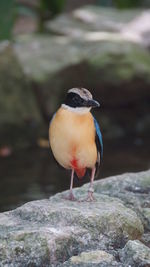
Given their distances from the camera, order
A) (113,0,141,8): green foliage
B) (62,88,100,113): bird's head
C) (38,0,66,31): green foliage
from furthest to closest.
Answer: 1. (113,0,141,8): green foliage
2. (38,0,66,31): green foliage
3. (62,88,100,113): bird's head

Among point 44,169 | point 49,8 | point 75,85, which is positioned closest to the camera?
point 44,169

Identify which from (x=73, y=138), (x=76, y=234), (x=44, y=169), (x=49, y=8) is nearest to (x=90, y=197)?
(x=73, y=138)

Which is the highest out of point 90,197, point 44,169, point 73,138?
point 73,138

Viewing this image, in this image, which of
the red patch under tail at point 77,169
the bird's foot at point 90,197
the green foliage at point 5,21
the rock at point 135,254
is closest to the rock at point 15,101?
the green foliage at point 5,21

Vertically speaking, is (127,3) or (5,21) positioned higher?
(5,21)

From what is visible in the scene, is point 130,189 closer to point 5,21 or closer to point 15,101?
point 5,21

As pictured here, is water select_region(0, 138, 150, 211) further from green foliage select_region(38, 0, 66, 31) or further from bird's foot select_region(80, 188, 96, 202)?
green foliage select_region(38, 0, 66, 31)

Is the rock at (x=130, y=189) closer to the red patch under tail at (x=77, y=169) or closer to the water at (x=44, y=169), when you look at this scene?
the red patch under tail at (x=77, y=169)

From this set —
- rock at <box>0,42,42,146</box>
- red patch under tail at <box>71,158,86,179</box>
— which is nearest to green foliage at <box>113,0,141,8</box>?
rock at <box>0,42,42,146</box>
